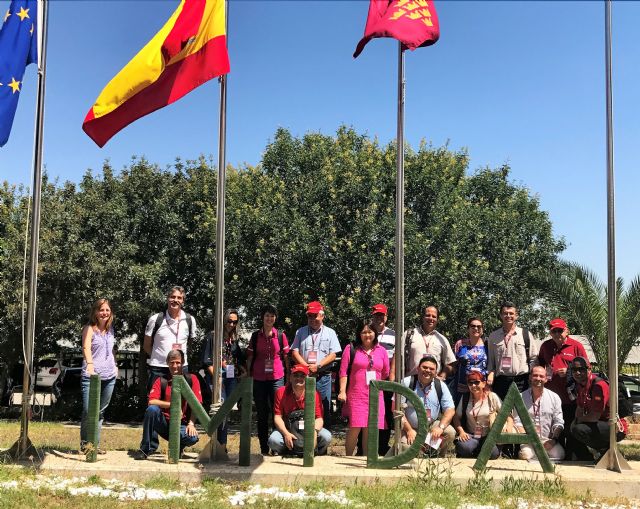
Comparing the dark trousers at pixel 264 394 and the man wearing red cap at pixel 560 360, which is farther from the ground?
the man wearing red cap at pixel 560 360

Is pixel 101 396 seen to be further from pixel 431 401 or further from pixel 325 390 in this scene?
pixel 431 401

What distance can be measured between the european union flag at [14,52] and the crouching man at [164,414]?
3215mm

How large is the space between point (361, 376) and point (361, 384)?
97 millimetres

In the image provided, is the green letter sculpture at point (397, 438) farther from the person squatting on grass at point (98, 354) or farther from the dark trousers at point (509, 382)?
the person squatting on grass at point (98, 354)

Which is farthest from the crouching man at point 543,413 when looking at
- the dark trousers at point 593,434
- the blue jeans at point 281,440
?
the blue jeans at point 281,440

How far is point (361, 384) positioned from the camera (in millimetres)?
9141

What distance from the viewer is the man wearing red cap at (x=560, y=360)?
9805mm

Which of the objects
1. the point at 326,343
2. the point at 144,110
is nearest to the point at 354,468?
the point at 326,343

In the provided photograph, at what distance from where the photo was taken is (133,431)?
686 inches

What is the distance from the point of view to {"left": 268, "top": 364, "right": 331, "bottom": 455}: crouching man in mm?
9016

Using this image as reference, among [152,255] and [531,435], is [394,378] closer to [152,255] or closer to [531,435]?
[531,435]

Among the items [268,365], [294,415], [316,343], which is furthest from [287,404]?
[316,343]

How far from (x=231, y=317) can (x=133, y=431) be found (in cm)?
889

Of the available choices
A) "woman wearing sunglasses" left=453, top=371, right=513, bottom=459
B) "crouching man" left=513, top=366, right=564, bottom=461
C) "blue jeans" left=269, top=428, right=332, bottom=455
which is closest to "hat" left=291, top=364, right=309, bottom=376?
"blue jeans" left=269, top=428, right=332, bottom=455
